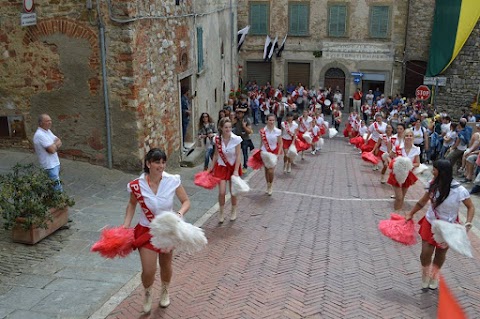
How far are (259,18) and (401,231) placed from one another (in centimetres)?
2625

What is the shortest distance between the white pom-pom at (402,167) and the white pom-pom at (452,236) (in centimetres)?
376

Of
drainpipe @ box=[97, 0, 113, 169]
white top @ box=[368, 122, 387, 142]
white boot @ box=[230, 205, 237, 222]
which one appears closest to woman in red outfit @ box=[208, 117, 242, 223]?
white boot @ box=[230, 205, 237, 222]

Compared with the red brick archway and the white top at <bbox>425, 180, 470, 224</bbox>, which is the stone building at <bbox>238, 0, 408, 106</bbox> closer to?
the red brick archway

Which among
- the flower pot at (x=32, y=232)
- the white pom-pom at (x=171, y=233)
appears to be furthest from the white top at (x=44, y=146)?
the white pom-pom at (x=171, y=233)

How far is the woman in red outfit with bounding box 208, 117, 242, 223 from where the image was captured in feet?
28.6

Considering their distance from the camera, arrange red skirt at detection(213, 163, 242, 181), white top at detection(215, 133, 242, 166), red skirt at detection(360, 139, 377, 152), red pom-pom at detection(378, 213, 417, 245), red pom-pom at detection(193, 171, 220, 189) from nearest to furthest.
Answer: red pom-pom at detection(378, 213, 417, 245), red pom-pom at detection(193, 171, 220, 189), white top at detection(215, 133, 242, 166), red skirt at detection(213, 163, 242, 181), red skirt at detection(360, 139, 377, 152)

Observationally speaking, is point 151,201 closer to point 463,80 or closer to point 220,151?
point 220,151

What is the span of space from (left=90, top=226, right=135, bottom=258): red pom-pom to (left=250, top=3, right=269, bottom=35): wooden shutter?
27163 mm

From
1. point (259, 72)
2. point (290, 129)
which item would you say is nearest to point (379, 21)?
point (259, 72)

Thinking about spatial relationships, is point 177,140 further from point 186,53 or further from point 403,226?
point 403,226

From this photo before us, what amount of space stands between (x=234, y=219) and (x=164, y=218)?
4.11 m

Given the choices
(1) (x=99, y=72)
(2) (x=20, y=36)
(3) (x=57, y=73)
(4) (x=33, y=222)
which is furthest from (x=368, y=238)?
(2) (x=20, y=36)

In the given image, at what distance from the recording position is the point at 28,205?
23.3 ft

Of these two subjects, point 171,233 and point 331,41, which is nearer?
point 171,233
